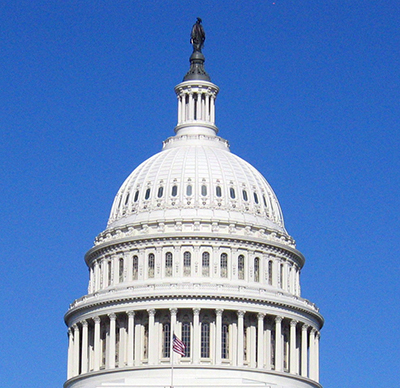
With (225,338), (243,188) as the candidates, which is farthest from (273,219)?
(225,338)

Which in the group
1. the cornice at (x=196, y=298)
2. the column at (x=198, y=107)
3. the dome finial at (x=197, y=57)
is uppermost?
the dome finial at (x=197, y=57)

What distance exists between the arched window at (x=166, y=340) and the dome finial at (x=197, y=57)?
32.0m

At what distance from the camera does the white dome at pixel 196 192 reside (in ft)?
516

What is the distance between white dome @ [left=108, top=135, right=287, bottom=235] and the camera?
6191 inches

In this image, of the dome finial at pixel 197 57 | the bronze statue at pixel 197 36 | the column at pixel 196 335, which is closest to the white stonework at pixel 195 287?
the column at pixel 196 335

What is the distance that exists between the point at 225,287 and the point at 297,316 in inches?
371

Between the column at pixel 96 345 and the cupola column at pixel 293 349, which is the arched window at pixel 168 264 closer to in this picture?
the column at pixel 96 345

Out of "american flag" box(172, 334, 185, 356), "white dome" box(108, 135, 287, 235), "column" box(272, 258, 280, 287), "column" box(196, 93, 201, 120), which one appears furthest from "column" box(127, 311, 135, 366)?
"column" box(196, 93, 201, 120)

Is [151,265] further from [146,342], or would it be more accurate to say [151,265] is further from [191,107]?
[191,107]

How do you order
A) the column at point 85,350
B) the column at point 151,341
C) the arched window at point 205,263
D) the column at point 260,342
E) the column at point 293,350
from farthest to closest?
the column at point 85,350
the arched window at point 205,263
the column at point 293,350
the column at point 260,342
the column at point 151,341

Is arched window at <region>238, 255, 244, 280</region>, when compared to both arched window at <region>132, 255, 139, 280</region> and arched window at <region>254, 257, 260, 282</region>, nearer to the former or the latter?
arched window at <region>254, 257, 260, 282</region>

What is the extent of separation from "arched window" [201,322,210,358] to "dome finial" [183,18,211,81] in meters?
31.9

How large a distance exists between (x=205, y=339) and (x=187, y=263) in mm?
8758

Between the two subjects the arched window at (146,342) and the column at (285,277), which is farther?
the column at (285,277)
